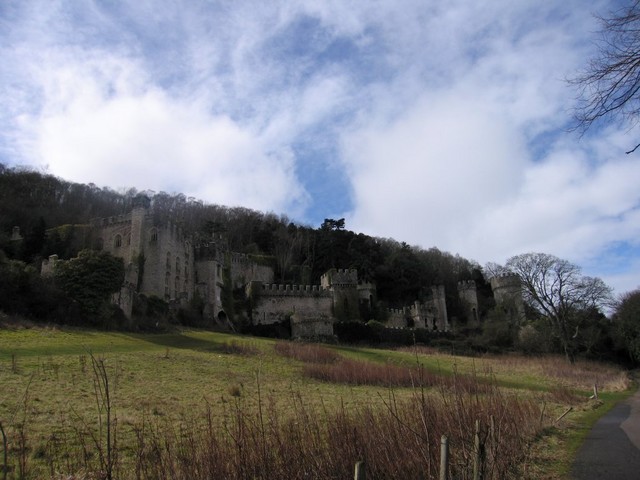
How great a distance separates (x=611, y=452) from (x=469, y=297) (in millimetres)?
55816

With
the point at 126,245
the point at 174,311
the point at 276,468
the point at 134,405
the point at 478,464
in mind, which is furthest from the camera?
the point at 126,245

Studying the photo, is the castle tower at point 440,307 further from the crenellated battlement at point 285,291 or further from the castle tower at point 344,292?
the crenellated battlement at point 285,291

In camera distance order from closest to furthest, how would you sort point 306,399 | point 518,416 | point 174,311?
point 518,416
point 306,399
point 174,311

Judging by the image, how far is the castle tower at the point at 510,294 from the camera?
5216 cm

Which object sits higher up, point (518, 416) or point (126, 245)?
point (126, 245)

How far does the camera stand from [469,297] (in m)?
63.4

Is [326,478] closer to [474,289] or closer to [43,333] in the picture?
[43,333]

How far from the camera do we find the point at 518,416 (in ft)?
34.2

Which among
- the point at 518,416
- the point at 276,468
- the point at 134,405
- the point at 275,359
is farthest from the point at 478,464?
the point at 275,359

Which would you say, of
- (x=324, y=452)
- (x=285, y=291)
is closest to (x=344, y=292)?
(x=285, y=291)

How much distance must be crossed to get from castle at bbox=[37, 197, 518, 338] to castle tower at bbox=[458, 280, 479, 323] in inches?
178

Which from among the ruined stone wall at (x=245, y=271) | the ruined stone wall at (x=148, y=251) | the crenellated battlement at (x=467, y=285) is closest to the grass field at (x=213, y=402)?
the ruined stone wall at (x=148, y=251)

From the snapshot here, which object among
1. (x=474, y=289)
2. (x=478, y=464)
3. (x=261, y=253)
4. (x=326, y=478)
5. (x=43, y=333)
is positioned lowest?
(x=326, y=478)

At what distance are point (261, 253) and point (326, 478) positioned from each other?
56.1 metres
